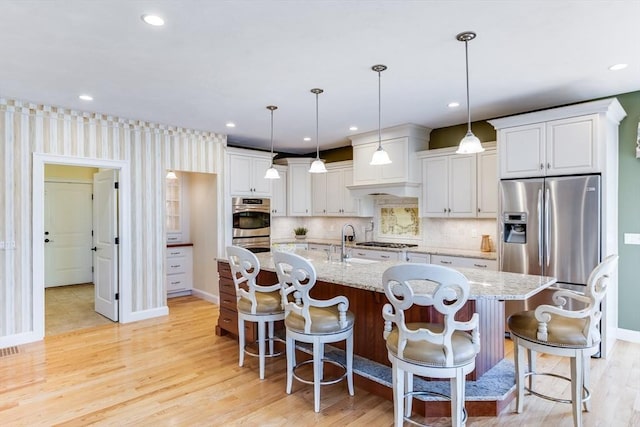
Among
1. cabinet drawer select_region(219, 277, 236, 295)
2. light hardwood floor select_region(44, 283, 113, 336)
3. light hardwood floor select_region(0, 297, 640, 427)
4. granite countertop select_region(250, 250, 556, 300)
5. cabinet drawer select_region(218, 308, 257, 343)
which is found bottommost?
light hardwood floor select_region(0, 297, 640, 427)

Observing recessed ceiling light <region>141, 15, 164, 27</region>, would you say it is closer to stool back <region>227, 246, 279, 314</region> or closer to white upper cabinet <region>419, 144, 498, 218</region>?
stool back <region>227, 246, 279, 314</region>

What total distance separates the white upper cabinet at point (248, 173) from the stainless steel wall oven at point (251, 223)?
0.13m

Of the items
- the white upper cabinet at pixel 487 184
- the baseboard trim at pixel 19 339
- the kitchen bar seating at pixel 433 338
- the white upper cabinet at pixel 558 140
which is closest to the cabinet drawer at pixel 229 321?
the baseboard trim at pixel 19 339

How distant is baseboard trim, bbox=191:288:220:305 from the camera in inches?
231

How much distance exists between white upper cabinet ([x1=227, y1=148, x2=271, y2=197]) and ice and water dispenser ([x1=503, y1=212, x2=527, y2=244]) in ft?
12.2

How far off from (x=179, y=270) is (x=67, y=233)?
2824mm

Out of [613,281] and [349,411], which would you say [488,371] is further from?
[613,281]

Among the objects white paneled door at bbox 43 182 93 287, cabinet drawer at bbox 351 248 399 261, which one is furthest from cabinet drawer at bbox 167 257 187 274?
cabinet drawer at bbox 351 248 399 261

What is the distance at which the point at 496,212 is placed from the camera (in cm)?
451

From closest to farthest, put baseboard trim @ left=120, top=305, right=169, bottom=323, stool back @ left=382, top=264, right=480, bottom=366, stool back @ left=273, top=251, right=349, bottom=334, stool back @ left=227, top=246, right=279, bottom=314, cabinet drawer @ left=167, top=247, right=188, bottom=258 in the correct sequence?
stool back @ left=382, top=264, right=480, bottom=366, stool back @ left=273, top=251, right=349, bottom=334, stool back @ left=227, top=246, right=279, bottom=314, baseboard trim @ left=120, top=305, right=169, bottom=323, cabinet drawer @ left=167, top=247, right=188, bottom=258

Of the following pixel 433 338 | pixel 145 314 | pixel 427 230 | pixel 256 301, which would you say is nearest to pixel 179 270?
pixel 145 314

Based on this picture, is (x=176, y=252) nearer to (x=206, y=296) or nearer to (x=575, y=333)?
(x=206, y=296)

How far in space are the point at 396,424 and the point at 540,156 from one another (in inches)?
123

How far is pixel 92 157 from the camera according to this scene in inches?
178
